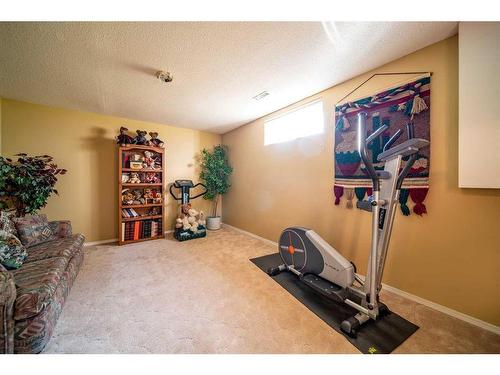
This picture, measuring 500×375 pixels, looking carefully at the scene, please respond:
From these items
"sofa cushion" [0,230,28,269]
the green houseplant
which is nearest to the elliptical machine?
"sofa cushion" [0,230,28,269]

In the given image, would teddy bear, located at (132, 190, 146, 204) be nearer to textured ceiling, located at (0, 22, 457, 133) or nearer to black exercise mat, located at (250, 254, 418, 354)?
textured ceiling, located at (0, 22, 457, 133)

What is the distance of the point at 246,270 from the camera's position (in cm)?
223

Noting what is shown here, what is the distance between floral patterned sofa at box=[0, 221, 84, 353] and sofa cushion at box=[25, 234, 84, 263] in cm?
7

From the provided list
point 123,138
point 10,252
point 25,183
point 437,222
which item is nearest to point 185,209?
point 123,138

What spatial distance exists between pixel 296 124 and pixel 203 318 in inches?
109

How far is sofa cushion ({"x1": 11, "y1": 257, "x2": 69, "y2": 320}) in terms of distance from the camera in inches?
42.5

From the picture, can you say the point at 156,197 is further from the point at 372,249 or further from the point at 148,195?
the point at 372,249

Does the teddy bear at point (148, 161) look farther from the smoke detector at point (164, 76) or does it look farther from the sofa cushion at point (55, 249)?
the smoke detector at point (164, 76)

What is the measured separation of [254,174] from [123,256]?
257cm

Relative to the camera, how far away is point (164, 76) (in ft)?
6.47

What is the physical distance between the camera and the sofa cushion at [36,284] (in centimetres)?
108

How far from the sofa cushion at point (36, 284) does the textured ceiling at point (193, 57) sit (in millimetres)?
1926
